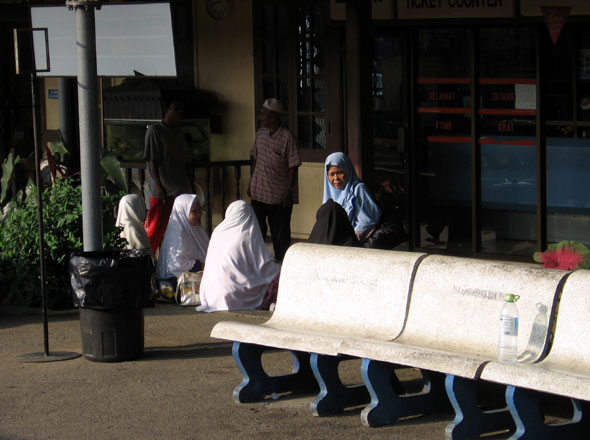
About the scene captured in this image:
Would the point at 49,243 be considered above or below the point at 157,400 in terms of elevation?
above

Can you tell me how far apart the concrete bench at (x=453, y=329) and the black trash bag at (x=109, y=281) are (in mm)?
1904

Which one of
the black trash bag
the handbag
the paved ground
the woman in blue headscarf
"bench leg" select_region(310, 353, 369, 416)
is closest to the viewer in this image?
the paved ground

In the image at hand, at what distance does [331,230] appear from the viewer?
7.66 m

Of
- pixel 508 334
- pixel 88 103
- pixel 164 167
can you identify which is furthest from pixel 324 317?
pixel 164 167

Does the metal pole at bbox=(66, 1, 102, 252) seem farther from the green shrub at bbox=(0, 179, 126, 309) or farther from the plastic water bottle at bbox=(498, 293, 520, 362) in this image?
the plastic water bottle at bbox=(498, 293, 520, 362)

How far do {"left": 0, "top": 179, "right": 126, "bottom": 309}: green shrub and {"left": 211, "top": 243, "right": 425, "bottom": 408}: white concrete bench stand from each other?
2757 mm

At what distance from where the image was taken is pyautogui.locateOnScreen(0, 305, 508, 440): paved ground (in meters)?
5.74

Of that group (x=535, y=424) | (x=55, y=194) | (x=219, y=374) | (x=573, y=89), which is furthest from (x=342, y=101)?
(x=535, y=424)

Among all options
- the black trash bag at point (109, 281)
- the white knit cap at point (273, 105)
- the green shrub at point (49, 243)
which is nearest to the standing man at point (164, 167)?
the white knit cap at point (273, 105)

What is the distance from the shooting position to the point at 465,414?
5449 mm

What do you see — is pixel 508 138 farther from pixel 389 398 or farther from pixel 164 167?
pixel 389 398

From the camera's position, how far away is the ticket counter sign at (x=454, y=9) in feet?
31.7

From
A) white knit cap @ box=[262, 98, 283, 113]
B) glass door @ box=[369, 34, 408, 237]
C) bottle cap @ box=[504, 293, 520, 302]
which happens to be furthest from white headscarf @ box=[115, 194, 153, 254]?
bottle cap @ box=[504, 293, 520, 302]

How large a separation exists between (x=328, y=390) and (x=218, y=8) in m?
7.25
